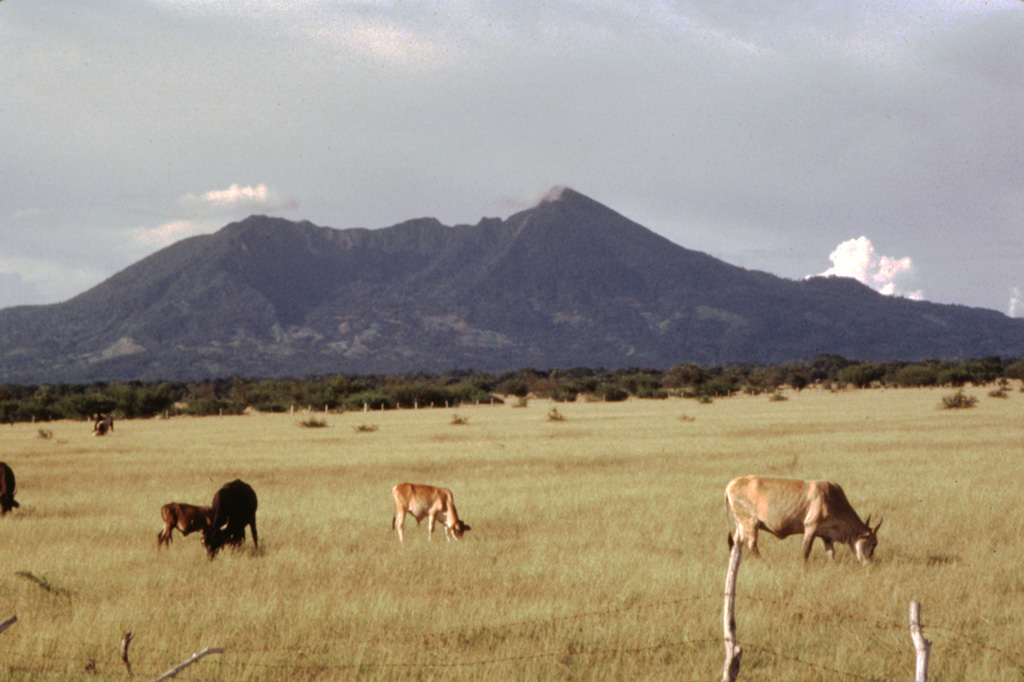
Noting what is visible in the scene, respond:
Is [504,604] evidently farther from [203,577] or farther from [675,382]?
[675,382]

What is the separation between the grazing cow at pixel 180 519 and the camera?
1529 centimetres

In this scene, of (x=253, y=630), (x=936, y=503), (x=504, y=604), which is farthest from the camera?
(x=936, y=503)

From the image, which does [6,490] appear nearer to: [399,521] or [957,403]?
[399,521]

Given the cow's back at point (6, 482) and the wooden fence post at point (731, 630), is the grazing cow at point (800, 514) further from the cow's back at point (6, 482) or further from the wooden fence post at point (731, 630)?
the cow's back at point (6, 482)

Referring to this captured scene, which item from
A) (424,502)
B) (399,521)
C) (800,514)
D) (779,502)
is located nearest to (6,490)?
(399,521)

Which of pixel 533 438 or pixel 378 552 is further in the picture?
pixel 533 438

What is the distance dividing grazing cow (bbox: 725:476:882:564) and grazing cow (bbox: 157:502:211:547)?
8.87m

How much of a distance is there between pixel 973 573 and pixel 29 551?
14726mm

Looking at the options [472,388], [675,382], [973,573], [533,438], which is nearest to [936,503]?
[973,573]

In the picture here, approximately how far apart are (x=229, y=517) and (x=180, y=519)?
101 centimetres

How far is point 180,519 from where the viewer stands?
15.3 m

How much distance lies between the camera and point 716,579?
41.2 feet

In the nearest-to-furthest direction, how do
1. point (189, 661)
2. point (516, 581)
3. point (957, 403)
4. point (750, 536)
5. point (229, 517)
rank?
1. point (189, 661)
2. point (516, 581)
3. point (750, 536)
4. point (229, 517)
5. point (957, 403)

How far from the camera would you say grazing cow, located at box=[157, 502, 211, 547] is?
15289mm
